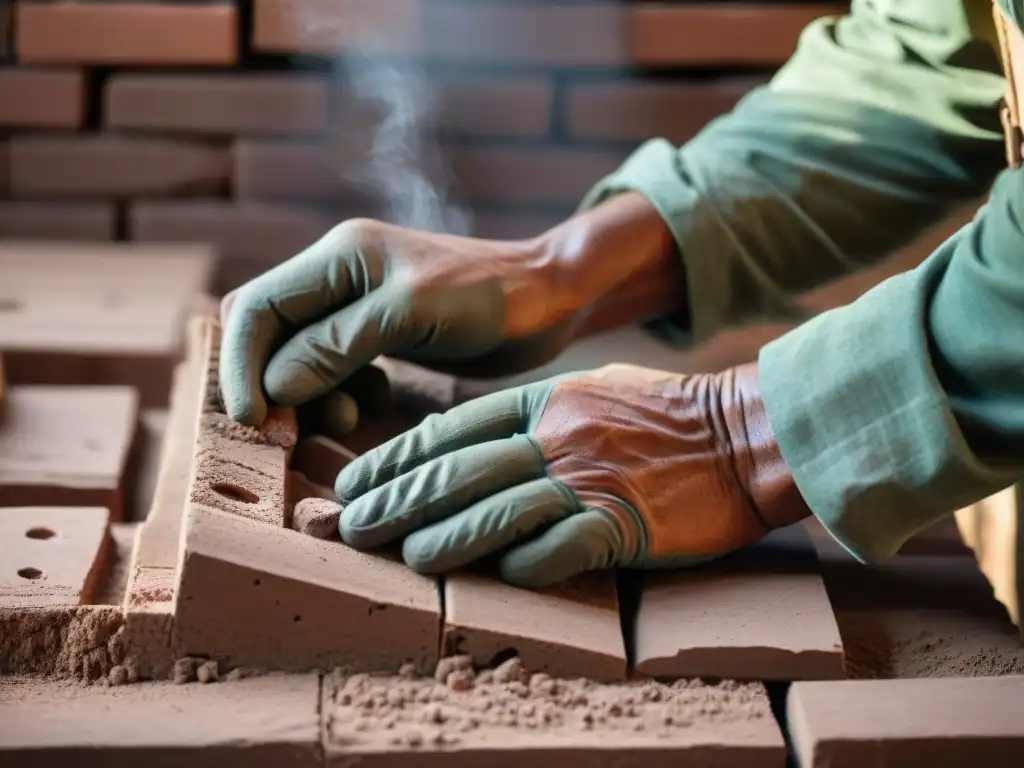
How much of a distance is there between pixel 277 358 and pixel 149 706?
47 centimetres

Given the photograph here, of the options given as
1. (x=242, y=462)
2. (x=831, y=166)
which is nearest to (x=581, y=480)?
(x=242, y=462)

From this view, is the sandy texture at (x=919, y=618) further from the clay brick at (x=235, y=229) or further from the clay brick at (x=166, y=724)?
the clay brick at (x=235, y=229)

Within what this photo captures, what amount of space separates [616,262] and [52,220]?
1.72 metres

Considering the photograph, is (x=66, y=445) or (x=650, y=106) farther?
(x=650, y=106)

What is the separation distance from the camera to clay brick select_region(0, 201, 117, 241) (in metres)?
2.96

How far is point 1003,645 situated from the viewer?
1.40 meters

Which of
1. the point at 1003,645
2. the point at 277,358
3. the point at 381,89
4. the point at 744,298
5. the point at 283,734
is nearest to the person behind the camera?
the point at 283,734

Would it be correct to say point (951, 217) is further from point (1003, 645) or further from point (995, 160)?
point (1003, 645)

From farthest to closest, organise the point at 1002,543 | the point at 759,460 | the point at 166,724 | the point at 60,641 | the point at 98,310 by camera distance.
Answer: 1. the point at 98,310
2. the point at 1002,543
3. the point at 759,460
4. the point at 60,641
5. the point at 166,724

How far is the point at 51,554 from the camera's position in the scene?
1436mm

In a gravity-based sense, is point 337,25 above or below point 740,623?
above

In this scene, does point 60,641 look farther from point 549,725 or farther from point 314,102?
point 314,102

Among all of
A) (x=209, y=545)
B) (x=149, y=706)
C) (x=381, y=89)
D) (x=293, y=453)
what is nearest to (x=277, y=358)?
(x=293, y=453)

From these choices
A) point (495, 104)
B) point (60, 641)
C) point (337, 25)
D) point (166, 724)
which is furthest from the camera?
point (495, 104)
